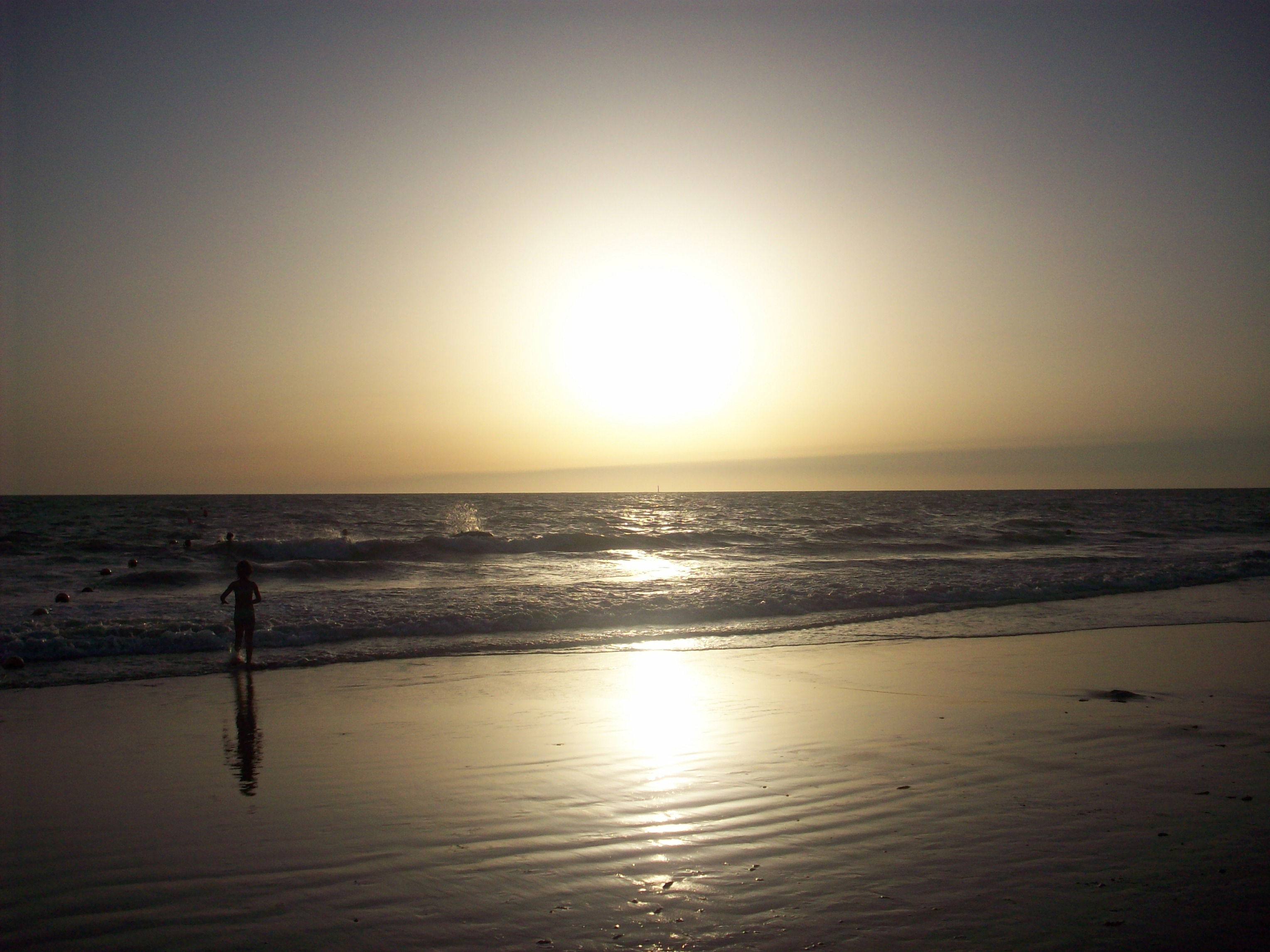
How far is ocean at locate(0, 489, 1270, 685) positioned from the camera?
16297 mm

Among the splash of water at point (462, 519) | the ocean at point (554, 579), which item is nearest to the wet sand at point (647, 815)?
the ocean at point (554, 579)

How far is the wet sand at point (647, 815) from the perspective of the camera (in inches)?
193

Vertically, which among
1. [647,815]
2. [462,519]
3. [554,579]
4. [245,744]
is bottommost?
[554,579]

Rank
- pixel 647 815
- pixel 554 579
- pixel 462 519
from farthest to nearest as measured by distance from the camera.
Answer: pixel 462 519 → pixel 554 579 → pixel 647 815

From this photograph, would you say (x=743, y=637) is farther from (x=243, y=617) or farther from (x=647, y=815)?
(x=647, y=815)

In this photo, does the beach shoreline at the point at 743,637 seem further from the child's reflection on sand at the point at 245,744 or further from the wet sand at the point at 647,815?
the child's reflection on sand at the point at 245,744

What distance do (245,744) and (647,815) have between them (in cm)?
484

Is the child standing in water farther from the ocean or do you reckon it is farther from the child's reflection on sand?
the child's reflection on sand

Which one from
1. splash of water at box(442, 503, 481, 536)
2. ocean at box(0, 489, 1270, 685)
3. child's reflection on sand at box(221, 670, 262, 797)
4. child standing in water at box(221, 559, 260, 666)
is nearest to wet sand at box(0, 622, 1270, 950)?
child's reflection on sand at box(221, 670, 262, 797)

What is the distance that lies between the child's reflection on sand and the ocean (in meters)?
2.89

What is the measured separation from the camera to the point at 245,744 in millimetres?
9086

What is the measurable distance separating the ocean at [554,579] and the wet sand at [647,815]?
432 cm

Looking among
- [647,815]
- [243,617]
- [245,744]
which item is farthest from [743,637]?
[647,815]

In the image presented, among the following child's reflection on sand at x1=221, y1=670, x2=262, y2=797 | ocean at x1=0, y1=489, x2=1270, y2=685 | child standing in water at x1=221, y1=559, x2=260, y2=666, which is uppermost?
child standing in water at x1=221, y1=559, x2=260, y2=666
